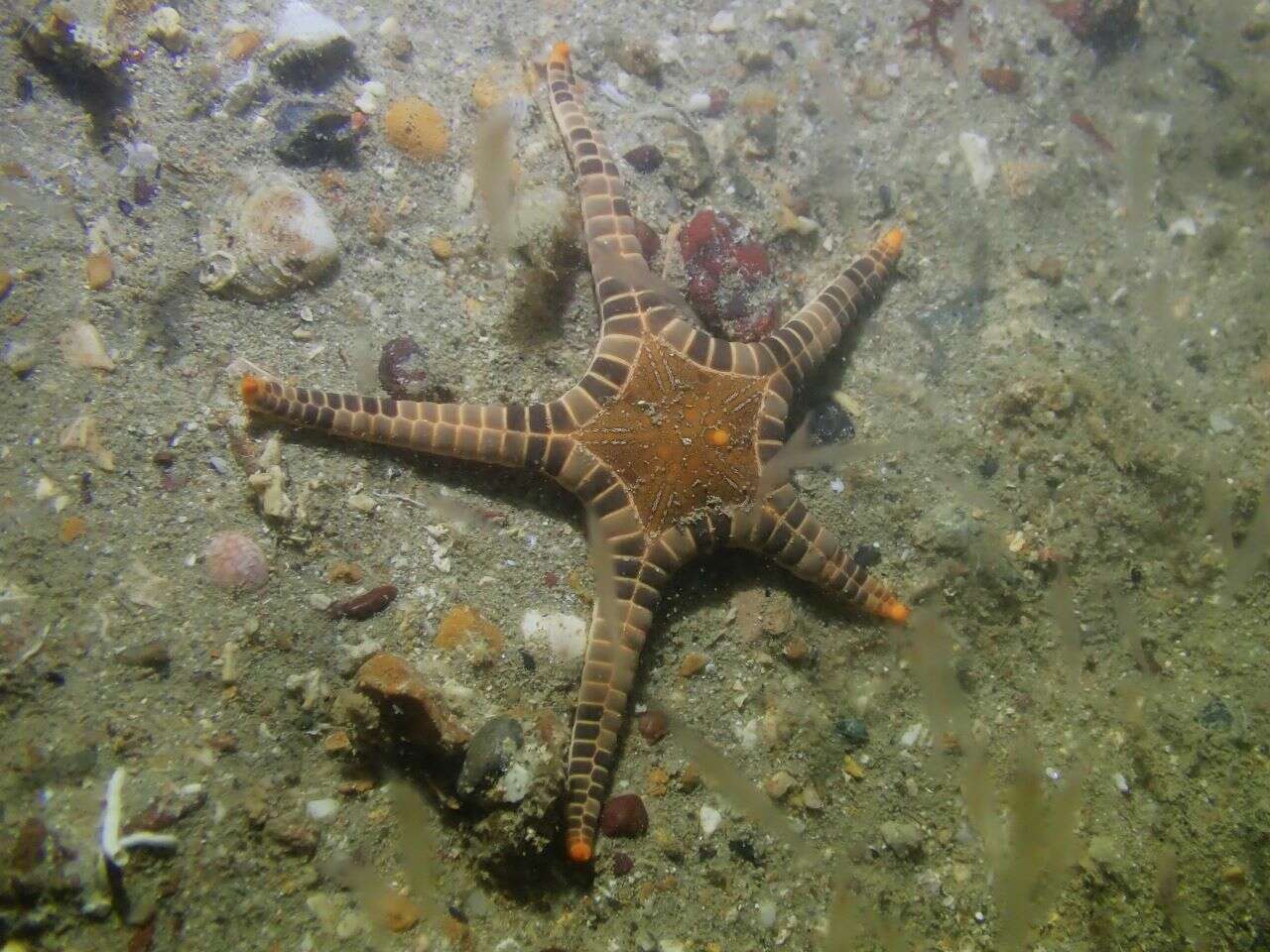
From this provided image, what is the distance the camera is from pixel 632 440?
4688 mm

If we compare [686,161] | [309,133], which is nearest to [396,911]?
[309,133]

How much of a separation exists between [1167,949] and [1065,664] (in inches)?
70.8

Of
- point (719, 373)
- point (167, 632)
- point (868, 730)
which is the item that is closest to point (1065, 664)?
point (868, 730)

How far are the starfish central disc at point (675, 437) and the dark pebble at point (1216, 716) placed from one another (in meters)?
3.62

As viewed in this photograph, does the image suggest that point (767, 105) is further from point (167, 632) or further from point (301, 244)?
point (167, 632)

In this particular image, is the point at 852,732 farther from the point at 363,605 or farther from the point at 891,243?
the point at 891,243

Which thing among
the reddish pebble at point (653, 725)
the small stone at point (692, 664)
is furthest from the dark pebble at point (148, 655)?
the small stone at point (692, 664)

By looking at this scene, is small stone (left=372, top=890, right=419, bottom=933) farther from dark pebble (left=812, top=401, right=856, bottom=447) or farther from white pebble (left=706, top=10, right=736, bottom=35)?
white pebble (left=706, top=10, right=736, bottom=35)

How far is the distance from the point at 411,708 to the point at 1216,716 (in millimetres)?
5505

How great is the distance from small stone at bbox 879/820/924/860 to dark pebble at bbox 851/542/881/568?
5.92 ft

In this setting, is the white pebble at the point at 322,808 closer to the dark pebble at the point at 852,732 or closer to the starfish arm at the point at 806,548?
the starfish arm at the point at 806,548

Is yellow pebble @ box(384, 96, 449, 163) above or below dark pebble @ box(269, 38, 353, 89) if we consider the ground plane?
below

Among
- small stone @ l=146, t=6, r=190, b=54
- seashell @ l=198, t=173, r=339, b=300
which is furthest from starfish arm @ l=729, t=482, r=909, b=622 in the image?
small stone @ l=146, t=6, r=190, b=54

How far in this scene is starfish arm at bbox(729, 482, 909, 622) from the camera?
4.81 metres
